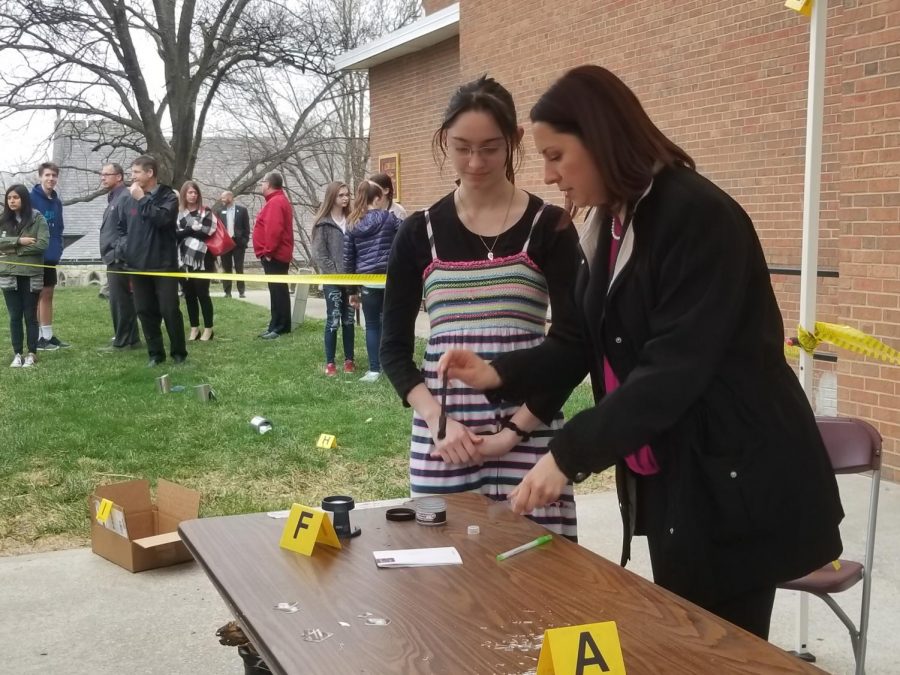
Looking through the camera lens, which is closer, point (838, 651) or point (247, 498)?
point (838, 651)

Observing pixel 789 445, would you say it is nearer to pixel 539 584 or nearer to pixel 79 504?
pixel 539 584

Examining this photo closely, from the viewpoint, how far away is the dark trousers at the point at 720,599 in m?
1.89

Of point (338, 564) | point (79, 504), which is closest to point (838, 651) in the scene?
point (338, 564)

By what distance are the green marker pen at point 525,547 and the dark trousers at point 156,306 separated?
7.81 metres

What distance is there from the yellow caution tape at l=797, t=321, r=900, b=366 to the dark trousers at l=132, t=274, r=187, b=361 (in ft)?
22.5

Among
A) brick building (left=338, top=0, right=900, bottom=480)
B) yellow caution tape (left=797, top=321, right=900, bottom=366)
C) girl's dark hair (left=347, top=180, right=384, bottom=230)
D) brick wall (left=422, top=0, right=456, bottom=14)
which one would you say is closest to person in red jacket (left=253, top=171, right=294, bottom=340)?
brick building (left=338, top=0, right=900, bottom=480)

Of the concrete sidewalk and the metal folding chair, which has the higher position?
the metal folding chair

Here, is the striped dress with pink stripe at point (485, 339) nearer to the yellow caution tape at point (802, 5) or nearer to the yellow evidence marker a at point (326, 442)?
the yellow caution tape at point (802, 5)

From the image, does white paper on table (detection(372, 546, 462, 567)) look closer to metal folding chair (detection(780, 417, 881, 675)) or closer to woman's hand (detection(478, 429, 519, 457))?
woman's hand (detection(478, 429, 519, 457))

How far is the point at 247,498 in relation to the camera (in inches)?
209

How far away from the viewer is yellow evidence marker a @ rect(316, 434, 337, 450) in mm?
6406

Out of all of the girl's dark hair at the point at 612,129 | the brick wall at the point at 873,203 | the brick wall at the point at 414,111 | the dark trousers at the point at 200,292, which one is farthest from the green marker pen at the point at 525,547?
the brick wall at the point at 414,111

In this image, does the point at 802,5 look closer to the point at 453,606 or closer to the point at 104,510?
the point at 453,606

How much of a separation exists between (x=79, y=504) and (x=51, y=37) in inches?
753
